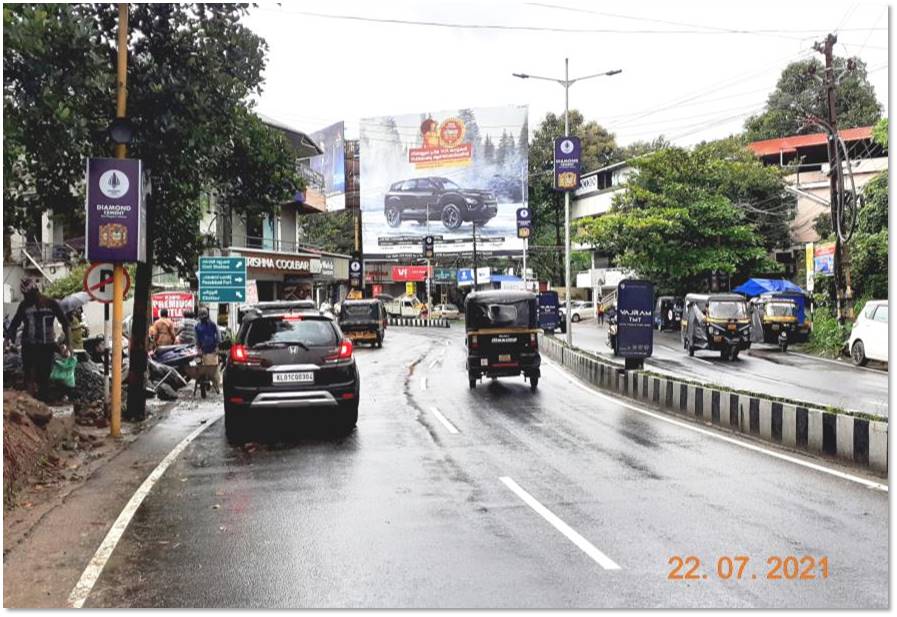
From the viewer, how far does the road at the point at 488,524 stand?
509 cm

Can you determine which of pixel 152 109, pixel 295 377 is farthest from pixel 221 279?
pixel 295 377

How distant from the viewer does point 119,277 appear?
39.4 feet

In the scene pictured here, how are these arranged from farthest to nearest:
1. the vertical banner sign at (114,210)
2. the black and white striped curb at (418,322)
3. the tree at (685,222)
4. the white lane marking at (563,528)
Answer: the black and white striped curb at (418,322), the tree at (685,222), the vertical banner sign at (114,210), the white lane marking at (563,528)

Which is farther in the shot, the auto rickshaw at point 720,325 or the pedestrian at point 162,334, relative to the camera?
the auto rickshaw at point 720,325

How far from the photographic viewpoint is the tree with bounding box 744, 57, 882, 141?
53.7 metres

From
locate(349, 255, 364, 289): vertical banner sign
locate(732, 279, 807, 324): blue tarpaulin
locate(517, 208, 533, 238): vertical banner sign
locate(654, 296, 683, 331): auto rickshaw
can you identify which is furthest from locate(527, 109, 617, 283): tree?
locate(732, 279, 807, 324): blue tarpaulin

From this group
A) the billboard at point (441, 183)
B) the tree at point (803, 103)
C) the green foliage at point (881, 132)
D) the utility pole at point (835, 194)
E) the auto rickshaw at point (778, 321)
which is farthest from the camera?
the billboard at point (441, 183)

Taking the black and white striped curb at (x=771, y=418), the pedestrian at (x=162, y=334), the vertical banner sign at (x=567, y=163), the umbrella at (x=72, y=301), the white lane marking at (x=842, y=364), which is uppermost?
the vertical banner sign at (x=567, y=163)

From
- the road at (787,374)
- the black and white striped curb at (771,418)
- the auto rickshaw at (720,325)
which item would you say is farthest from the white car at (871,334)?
the black and white striped curb at (771,418)

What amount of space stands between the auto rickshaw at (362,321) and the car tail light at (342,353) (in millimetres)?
25066

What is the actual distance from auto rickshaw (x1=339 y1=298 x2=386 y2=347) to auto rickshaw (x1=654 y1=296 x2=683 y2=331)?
1601 cm

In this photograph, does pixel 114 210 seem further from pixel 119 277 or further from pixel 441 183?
pixel 441 183

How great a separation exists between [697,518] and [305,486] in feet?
12.5

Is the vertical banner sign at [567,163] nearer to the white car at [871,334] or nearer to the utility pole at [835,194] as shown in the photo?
the utility pole at [835,194]
